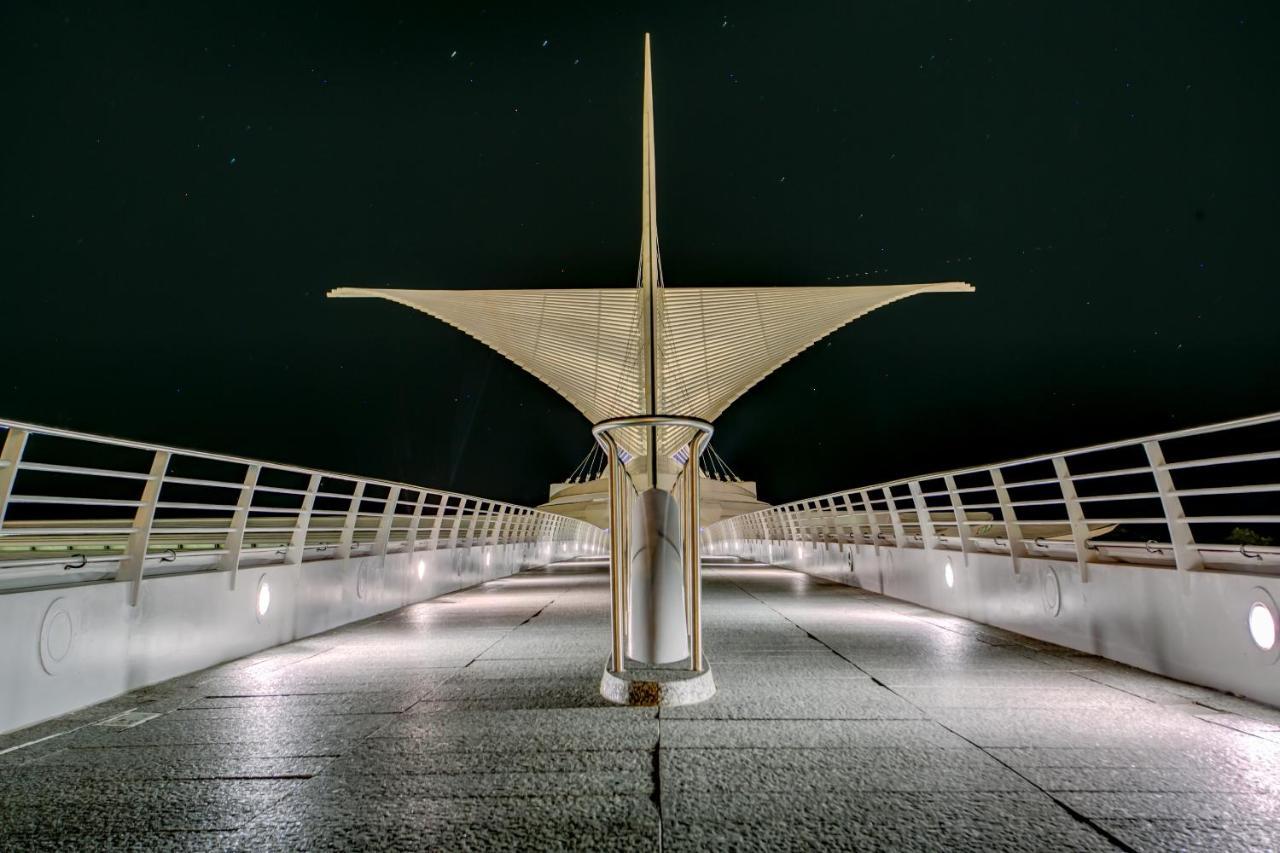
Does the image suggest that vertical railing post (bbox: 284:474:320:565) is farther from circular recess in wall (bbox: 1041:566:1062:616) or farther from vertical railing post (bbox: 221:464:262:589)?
circular recess in wall (bbox: 1041:566:1062:616)

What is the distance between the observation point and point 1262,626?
3551 millimetres

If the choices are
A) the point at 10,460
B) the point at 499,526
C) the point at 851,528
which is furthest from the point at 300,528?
the point at 499,526

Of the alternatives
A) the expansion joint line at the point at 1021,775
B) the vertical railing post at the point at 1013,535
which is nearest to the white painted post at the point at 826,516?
the vertical railing post at the point at 1013,535

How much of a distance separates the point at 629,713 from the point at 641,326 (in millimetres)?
21835

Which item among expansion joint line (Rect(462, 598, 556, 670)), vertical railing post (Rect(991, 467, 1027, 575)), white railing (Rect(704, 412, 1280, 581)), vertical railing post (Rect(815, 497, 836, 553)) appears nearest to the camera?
white railing (Rect(704, 412, 1280, 581))

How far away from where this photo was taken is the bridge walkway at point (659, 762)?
2.12 m

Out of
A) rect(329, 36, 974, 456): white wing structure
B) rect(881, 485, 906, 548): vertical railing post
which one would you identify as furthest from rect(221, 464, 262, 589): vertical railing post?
rect(329, 36, 974, 456): white wing structure

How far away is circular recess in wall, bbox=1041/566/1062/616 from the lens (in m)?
5.55

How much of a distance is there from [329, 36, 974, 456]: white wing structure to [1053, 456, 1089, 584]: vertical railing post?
1955 centimetres

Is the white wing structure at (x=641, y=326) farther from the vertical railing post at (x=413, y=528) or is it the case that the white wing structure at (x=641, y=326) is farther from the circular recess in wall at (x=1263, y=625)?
the circular recess in wall at (x=1263, y=625)

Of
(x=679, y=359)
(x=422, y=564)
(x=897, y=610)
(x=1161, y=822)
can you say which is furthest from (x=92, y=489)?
(x=1161, y=822)

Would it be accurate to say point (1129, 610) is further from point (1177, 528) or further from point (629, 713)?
point (629, 713)

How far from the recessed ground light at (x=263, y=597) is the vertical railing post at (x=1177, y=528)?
5868 millimetres

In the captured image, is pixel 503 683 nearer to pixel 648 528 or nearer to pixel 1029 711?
pixel 648 528
